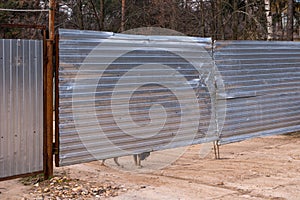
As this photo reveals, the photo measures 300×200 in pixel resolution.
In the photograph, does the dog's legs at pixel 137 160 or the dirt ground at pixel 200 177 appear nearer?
the dirt ground at pixel 200 177

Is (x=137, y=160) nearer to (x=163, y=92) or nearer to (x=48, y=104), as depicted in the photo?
(x=163, y=92)

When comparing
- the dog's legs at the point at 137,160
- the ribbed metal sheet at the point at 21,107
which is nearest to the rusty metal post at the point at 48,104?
the ribbed metal sheet at the point at 21,107

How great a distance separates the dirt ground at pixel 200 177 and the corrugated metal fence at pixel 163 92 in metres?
0.36

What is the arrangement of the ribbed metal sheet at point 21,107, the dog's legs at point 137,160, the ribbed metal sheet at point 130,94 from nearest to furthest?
1. the ribbed metal sheet at point 21,107
2. the ribbed metal sheet at point 130,94
3. the dog's legs at point 137,160

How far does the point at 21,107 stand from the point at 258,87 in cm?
471

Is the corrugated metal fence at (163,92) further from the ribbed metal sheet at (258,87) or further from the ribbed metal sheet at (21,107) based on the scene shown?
the ribbed metal sheet at (21,107)

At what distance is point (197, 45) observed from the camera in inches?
297

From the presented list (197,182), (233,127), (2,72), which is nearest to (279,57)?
(233,127)

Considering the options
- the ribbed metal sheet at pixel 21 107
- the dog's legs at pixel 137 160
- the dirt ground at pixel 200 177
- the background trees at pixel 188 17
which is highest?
the background trees at pixel 188 17

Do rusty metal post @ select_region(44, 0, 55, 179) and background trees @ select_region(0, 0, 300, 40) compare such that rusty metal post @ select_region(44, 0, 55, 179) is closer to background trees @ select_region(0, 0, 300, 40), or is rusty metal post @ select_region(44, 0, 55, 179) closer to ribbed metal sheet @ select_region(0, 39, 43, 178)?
ribbed metal sheet @ select_region(0, 39, 43, 178)

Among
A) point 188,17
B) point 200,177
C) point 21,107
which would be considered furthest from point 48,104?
point 188,17

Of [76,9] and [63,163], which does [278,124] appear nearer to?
[63,163]

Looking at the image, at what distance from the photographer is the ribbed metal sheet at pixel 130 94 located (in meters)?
5.88

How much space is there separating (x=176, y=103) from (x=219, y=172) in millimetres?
1207
